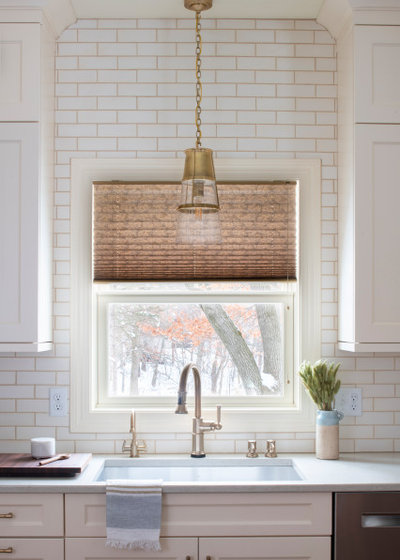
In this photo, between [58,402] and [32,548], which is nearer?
[32,548]

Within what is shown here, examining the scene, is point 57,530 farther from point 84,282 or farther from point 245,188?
point 245,188

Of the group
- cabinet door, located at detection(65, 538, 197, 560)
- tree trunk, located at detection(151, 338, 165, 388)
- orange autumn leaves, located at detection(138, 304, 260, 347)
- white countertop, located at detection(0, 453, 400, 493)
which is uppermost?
orange autumn leaves, located at detection(138, 304, 260, 347)

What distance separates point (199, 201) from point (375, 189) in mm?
876

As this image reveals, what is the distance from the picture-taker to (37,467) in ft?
8.91

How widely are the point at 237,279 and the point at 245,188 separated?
44 centimetres

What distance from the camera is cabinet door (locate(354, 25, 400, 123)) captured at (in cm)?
292

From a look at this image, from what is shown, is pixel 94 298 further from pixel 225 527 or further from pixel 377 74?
pixel 377 74

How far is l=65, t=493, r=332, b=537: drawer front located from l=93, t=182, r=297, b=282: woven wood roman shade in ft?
3.46

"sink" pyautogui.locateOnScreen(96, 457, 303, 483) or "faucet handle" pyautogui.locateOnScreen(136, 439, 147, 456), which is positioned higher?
"faucet handle" pyautogui.locateOnScreen(136, 439, 147, 456)

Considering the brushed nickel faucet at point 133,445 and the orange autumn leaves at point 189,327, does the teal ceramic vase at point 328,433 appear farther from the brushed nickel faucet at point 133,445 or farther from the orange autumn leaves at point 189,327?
the brushed nickel faucet at point 133,445

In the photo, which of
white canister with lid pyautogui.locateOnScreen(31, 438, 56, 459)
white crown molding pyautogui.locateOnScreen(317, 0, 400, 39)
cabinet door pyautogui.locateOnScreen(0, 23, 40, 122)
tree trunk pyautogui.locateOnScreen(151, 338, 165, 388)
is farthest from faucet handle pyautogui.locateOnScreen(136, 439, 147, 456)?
white crown molding pyautogui.locateOnScreen(317, 0, 400, 39)

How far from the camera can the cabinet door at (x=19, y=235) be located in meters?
2.85

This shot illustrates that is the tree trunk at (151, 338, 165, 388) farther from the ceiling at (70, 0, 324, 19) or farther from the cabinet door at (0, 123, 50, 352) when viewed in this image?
the ceiling at (70, 0, 324, 19)

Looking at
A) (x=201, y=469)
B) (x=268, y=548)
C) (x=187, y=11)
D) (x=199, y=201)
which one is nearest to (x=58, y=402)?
(x=201, y=469)
